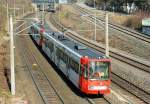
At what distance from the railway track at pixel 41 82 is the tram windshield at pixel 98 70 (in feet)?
9.25

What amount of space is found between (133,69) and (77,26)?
48.2 m

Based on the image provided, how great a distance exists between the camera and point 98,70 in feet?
97.8

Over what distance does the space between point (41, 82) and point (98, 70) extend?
8633mm

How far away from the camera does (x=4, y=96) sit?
31609 mm

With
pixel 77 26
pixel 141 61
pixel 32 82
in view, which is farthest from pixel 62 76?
pixel 77 26

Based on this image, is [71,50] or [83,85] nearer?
[83,85]

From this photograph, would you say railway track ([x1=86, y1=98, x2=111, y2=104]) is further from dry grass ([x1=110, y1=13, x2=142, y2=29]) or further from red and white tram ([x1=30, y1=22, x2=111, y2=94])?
dry grass ([x1=110, y1=13, x2=142, y2=29])

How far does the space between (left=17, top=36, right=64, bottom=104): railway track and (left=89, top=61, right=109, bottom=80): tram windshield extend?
111 inches

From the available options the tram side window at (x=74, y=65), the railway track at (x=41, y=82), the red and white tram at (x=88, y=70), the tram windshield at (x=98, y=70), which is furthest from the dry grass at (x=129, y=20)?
the tram windshield at (x=98, y=70)

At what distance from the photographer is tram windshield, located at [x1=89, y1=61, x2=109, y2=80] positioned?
2967 cm

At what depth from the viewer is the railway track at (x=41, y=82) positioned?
30.7 metres

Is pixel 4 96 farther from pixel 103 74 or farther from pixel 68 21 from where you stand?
pixel 68 21

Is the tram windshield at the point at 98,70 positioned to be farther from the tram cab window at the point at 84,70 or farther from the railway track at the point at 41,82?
the railway track at the point at 41,82

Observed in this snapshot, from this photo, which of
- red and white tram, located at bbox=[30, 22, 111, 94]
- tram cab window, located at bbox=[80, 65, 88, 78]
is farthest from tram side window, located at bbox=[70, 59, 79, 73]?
tram cab window, located at bbox=[80, 65, 88, 78]
